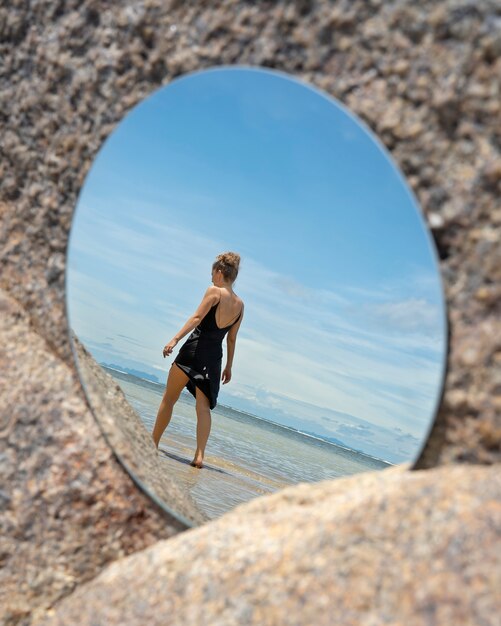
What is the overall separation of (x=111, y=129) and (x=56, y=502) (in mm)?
1134

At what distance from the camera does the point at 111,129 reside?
230cm

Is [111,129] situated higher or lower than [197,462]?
higher

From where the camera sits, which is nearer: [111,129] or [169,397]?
[111,129]

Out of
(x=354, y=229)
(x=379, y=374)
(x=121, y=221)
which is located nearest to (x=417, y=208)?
(x=354, y=229)

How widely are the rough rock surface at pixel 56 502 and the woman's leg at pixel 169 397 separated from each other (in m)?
2.91

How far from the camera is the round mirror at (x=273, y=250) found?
205 cm

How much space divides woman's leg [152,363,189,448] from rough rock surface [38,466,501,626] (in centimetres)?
323

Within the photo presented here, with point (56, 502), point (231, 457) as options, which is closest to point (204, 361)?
point (231, 457)

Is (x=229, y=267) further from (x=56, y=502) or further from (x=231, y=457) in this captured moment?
(x=231, y=457)

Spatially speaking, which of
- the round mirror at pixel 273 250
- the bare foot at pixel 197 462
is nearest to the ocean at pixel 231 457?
the bare foot at pixel 197 462

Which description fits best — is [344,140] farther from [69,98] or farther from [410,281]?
[69,98]

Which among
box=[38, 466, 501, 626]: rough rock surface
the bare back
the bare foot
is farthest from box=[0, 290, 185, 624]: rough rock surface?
the bare foot

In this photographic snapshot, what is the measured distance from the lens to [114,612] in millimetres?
1982

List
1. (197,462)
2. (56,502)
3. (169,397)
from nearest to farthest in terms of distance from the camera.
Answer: (56,502) → (169,397) → (197,462)
